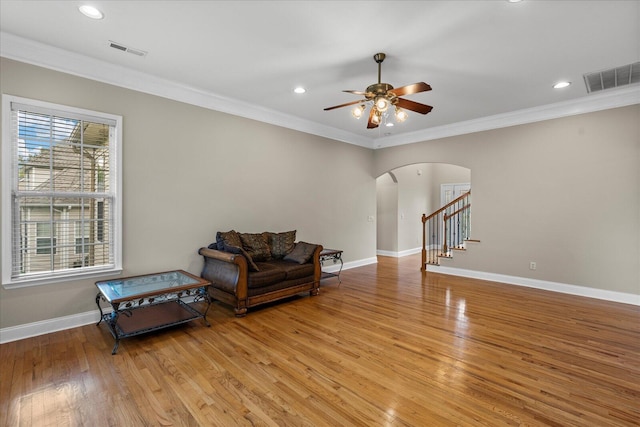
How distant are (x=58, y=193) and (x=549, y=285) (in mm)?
7126

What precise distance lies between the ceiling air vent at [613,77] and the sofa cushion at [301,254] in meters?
4.39

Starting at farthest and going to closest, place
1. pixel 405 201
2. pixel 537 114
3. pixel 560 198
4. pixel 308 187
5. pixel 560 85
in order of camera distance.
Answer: pixel 405 201 < pixel 308 187 < pixel 537 114 < pixel 560 198 < pixel 560 85

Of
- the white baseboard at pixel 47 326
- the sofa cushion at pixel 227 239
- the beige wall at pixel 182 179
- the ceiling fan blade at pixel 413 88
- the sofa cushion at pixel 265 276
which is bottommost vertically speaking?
the white baseboard at pixel 47 326

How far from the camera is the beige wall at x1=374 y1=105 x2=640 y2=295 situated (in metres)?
4.45

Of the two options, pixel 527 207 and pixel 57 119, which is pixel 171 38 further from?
pixel 527 207

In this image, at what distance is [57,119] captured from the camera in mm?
3377

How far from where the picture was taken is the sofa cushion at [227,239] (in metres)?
4.25

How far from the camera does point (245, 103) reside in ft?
15.9

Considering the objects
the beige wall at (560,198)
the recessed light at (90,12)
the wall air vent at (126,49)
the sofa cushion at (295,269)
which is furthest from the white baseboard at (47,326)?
the beige wall at (560,198)

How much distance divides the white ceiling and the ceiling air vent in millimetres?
144

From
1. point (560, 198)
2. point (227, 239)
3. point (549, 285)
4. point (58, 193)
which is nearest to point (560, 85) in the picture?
point (560, 198)

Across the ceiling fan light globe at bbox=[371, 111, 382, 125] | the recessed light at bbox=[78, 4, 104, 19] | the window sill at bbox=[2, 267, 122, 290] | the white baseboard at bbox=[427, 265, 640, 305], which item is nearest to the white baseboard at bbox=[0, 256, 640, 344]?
the white baseboard at bbox=[427, 265, 640, 305]

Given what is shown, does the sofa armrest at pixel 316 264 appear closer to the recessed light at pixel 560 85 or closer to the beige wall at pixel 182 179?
the beige wall at pixel 182 179

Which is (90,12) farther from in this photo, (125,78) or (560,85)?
(560,85)
